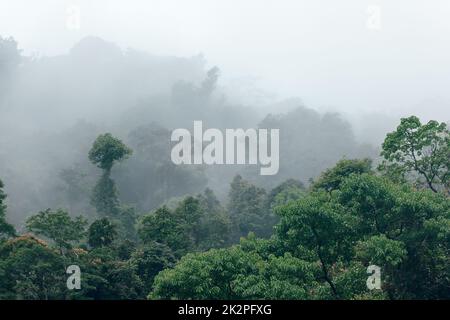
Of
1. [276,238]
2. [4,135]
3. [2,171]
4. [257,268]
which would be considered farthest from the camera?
[4,135]

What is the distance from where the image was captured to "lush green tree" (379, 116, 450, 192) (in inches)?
1192

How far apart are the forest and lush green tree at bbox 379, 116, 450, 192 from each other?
7cm

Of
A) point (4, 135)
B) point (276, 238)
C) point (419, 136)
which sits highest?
point (4, 135)

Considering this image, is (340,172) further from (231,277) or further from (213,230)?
(231,277)

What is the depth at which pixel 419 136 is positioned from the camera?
30.2 meters

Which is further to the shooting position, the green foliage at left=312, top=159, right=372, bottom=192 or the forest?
the green foliage at left=312, top=159, right=372, bottom=192

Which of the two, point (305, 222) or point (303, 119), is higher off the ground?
point (303, 119)

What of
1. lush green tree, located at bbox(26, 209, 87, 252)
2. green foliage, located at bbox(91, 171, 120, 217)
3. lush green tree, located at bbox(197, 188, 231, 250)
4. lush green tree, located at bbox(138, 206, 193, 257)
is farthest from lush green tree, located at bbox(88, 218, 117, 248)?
green foliage, located at bbox(91, 171, 120, 217)

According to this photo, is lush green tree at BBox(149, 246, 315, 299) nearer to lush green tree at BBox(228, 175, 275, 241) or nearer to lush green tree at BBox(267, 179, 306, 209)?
lush green tree at BBox(267, 179, 306, 209)

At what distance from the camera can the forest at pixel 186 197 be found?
22922 mm

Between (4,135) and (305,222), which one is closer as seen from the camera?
(305,222)
